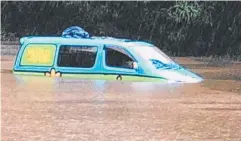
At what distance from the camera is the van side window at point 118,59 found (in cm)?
1138

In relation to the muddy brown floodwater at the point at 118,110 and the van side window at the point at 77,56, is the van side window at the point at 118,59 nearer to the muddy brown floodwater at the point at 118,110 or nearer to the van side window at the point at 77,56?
the van side window at the point at 77,56

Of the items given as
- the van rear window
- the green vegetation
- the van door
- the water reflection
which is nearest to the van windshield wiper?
the water reflection

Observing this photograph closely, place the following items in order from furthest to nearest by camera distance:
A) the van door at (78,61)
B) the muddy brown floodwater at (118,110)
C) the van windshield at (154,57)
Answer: the van door at (78,61)
the van windshield at (154,57)
the muddy brown floodwater at (118,110)

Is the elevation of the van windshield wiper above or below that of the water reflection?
above

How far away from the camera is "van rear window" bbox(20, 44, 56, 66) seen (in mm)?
11977

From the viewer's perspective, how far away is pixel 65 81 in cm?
1166

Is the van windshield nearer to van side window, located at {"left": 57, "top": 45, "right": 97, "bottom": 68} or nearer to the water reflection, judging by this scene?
the water reflection

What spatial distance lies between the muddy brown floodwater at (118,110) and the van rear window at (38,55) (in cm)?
31

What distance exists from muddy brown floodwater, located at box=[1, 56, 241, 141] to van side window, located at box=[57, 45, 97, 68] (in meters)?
0.34

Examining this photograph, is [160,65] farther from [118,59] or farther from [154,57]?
[118,59]

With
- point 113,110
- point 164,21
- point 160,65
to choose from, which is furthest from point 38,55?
point 164,21

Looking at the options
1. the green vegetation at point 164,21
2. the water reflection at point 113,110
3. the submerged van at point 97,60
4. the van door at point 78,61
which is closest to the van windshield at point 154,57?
the submerged van at point 97,60

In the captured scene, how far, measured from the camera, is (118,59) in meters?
11.5

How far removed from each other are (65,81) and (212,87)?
8.30 feet
